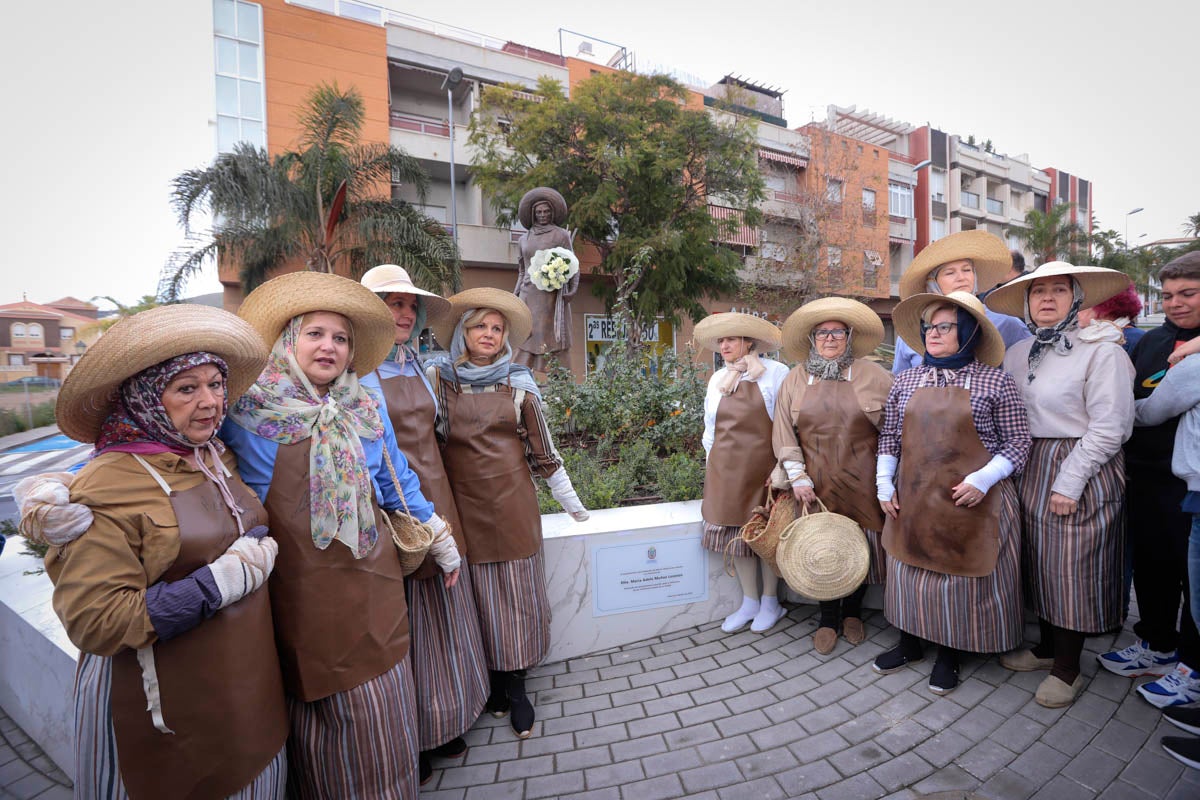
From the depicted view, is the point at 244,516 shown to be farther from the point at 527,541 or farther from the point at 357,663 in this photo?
the point at 527,541

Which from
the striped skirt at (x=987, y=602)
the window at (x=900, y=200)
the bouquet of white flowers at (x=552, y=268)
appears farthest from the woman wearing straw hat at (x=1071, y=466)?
the window at (x=900, y=200)

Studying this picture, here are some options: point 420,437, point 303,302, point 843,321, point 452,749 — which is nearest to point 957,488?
point 843,321

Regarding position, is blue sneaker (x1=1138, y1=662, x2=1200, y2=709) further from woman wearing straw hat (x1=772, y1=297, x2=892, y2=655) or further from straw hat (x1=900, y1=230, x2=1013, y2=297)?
straw hat (x1=900, y1=230, x2=1013, y2=297)

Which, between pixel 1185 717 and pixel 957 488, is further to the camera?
pixel 957 488

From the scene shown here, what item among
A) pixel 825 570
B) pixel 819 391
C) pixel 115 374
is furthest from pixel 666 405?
pixel 115 374

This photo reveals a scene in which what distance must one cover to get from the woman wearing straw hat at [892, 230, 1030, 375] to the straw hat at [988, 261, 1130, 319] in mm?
343

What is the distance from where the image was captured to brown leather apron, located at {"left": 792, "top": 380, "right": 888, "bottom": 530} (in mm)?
3213

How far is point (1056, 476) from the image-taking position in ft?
8.88

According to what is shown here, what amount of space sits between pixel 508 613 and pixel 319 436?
1392 millimetres

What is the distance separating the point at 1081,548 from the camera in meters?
2.66

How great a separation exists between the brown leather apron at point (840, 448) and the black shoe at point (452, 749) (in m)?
2.32

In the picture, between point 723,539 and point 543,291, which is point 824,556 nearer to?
point 723,539

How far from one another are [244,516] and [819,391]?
289cm

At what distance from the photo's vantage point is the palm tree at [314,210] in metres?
11.3
